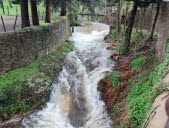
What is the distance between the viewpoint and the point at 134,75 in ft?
40.2

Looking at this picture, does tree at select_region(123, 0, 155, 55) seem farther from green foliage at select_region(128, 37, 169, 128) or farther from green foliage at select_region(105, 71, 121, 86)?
green foliage at select_region(128, 37, 169, 128)

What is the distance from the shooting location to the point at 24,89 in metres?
11.7

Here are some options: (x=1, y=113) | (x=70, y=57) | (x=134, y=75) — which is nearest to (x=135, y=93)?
(x=134, y=75)

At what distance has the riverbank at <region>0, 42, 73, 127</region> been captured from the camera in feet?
35.3

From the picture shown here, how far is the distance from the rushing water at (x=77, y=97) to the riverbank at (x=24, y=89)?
44 cm

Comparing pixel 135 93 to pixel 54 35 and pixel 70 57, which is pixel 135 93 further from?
pixel 54 35

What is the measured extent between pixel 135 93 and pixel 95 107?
7.91 feet

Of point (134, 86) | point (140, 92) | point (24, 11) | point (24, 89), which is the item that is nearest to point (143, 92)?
point (140, 92)

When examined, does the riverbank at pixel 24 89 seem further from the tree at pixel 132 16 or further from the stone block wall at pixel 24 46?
the tree at pixel 132 16

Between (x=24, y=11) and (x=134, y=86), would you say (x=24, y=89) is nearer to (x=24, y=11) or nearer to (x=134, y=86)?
(x=134, y=86)

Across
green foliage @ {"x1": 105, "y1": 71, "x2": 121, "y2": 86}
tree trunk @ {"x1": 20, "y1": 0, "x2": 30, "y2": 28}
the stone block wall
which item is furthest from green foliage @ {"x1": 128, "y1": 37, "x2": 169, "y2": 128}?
tree trunk @ {"x1": 20, "y1": 0, "x2": 30, "y2": 28}

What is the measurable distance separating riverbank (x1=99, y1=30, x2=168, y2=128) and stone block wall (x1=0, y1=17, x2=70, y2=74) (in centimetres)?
433

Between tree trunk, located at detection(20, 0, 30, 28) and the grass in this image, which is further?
tree trunk, located at detection(20, 0, 30, 28)

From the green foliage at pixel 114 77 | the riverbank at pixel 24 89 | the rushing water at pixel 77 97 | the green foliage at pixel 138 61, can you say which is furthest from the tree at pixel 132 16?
the riverbank at pixel 24 89
